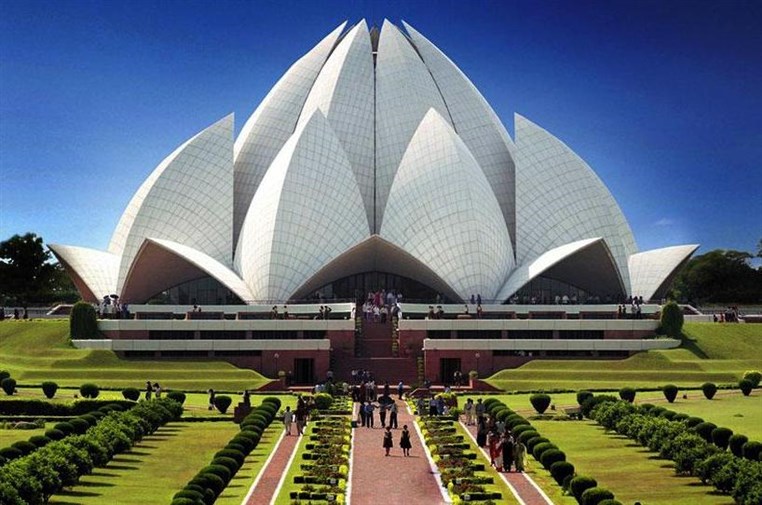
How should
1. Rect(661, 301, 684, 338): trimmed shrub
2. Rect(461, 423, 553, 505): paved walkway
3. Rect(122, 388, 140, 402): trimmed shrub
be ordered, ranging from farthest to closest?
Rect(661, 301, 684, 338): trimmed shrub
Rect(122, 388, 140, 402): trimmed shrub
Rect(461, 423, 553, 505): paved walkway

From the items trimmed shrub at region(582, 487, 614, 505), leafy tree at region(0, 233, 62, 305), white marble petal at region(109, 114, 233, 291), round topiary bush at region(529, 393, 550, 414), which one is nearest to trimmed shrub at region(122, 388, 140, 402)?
round topiary bush at region(529, 393, 550, 414)

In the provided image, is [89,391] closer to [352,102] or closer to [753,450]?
[753,450]

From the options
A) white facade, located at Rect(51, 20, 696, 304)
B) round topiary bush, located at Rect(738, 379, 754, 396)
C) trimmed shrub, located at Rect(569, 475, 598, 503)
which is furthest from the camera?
white facade, located at Rect(51, 20, 696, 304)

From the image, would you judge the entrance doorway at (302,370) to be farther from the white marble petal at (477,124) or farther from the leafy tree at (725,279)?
the leafy tree at (725,279)

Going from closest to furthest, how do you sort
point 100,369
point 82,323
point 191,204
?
1. point 100,369
2. point 82,323
3. point 191,204

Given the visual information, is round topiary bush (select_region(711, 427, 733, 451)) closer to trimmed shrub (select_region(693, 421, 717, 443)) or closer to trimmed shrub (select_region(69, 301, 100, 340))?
trimmed shrub (select_region(693, 421, 717, 443))

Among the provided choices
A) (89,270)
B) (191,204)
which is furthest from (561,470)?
(89,270)
